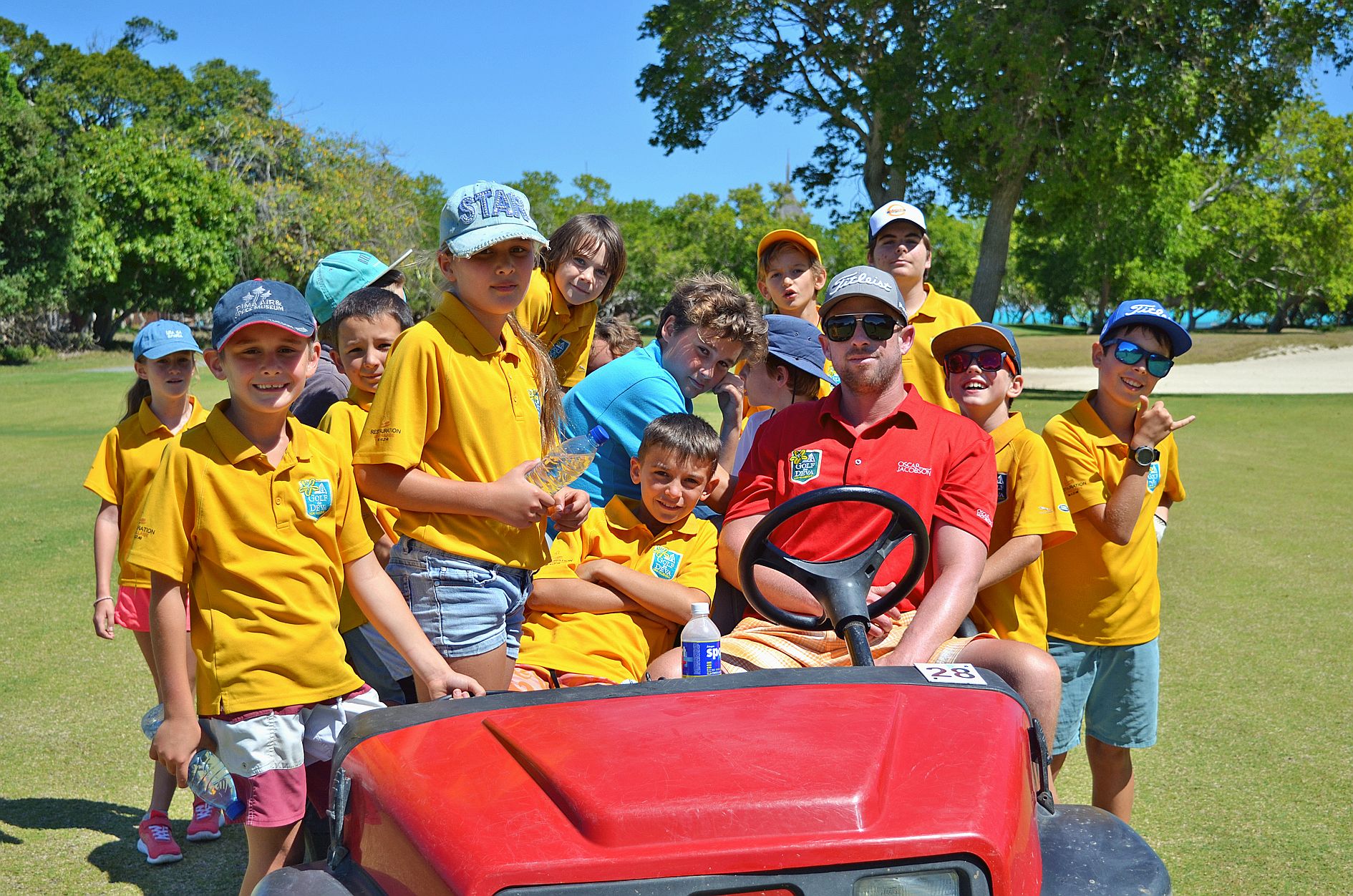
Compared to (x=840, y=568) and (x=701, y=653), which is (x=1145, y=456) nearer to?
(x=840, y=568)

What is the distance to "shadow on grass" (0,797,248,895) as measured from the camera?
385 cm

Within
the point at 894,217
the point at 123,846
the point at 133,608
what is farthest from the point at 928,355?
the point at 123,846

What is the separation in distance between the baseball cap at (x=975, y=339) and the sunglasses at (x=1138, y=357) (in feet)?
1.10

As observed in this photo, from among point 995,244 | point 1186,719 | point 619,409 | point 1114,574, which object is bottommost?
→ point 1186,719

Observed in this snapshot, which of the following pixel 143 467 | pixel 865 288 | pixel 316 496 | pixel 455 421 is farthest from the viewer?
pixel 143 467

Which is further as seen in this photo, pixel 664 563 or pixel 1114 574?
pixel 1114 574

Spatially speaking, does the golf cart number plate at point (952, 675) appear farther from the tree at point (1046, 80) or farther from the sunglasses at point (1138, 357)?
the tree at point (1046, 80)

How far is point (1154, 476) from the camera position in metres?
4.08

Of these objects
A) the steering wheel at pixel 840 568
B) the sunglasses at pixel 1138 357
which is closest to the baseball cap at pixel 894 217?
the sunglasses at pixel 1138 357

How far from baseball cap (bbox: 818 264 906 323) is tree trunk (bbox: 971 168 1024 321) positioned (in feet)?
68.0

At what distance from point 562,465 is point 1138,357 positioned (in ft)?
6.72

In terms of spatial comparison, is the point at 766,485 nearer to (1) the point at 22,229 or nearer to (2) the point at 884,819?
(2) the point at 884,819

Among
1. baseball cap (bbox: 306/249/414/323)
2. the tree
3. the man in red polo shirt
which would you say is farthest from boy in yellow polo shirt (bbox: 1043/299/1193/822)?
the tree

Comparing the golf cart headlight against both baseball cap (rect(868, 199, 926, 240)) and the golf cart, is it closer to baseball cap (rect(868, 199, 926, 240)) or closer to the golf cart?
the golf cart
